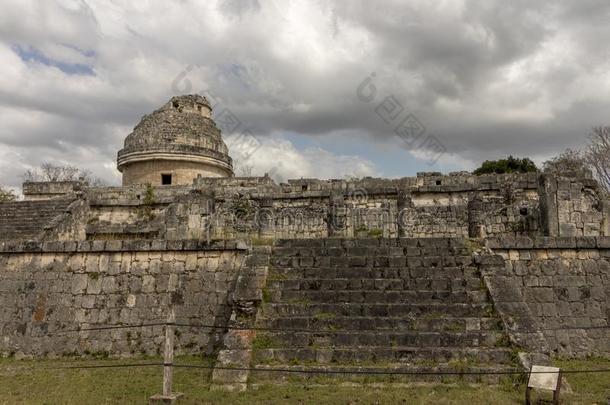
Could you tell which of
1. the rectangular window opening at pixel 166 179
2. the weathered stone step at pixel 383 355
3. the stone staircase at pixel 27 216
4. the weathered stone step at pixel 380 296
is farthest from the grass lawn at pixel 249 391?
the rectangular window opening at pixel 166 179

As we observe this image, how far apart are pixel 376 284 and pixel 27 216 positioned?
642 inches

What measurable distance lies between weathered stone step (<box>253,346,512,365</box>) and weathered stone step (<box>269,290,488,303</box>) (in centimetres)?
117

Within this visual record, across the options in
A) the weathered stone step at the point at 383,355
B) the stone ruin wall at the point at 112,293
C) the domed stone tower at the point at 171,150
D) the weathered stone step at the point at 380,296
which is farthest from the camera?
the domed stone tower at the point at 171,150

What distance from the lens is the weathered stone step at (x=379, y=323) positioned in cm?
811


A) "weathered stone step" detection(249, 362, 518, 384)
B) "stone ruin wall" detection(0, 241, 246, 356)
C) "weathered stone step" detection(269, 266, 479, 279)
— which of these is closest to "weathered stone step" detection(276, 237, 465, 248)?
"weathered stone step" detection(269, 266, 479, 279)

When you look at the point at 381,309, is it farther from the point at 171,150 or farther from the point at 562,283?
the point at 171,150

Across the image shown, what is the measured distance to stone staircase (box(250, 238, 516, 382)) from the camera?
760 centimetres

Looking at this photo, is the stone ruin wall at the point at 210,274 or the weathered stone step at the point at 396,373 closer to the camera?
the weathered stone step at the point at 396,373

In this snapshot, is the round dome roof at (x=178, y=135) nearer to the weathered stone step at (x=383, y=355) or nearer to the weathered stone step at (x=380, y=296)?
the weathered stone step at (x=380, y=296)

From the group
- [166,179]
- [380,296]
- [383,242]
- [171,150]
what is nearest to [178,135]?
[171,150]

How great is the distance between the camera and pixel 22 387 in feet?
25.9

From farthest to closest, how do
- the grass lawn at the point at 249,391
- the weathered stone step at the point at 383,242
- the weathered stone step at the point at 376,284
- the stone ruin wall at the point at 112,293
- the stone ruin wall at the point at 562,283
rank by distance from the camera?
the weathered stone step at the point at 383,242 < the stone ruin wall at the point at 112,293 < the stone ruin wall at the point at 562,283 < the weathered stone step at the point at 376,284 < the grass lawn at the point at 249,391

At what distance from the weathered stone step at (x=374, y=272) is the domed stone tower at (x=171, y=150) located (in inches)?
620

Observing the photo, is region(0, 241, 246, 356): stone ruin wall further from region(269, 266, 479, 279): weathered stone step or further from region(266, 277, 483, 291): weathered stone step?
region(266, 277, 483, 291): weathered stone step
